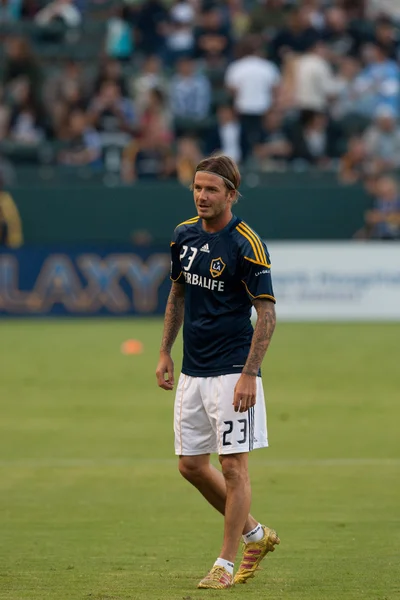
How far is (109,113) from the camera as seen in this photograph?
2352 centimetres

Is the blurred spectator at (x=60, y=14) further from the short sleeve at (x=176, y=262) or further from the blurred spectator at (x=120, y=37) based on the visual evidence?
the short sleeve at (x=176, y=262)

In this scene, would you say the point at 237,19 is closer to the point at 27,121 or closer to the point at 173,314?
the point at 27,121

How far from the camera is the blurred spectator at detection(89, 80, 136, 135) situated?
2336 cm

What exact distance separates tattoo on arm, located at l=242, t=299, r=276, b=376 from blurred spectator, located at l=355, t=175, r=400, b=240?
52.7 ft

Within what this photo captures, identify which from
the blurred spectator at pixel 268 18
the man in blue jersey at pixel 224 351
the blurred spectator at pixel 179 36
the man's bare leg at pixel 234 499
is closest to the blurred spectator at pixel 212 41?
the blurred spectator at pixel 179 36

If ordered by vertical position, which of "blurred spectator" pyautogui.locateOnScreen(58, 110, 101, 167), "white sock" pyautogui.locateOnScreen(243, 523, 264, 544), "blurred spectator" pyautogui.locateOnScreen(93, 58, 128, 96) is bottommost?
"white sock" pyautogui.locateOnScreen(243, 523, 264, 544)

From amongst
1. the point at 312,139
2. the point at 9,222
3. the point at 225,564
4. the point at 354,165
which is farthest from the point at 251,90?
the point at 225,564

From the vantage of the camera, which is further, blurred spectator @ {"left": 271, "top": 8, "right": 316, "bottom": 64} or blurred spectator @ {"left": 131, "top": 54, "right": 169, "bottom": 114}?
blurred spectator @ {"left": 271, "top": 8, "right": 316, "bottom": 64}

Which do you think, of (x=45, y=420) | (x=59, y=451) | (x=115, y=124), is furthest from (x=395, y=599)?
(x=115, y=124)

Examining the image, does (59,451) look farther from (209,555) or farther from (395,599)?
(395,599)

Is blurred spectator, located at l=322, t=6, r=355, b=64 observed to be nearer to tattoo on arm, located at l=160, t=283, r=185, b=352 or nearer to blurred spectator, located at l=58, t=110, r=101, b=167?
blurred spectator, located at l=58, t=110, r=101, b=167

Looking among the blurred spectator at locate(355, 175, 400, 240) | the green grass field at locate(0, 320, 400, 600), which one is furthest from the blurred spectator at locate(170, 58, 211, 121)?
the green grass field at locate(0, 320, 400, 600)

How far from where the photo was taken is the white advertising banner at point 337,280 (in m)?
20.6

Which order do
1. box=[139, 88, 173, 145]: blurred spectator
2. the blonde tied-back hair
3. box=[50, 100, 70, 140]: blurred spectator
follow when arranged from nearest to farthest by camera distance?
the blonde tied-back hair
box=[139, 88, 173, 145]: blurred spectator
box=[50, 100, 70, 140]: blurred spectator
